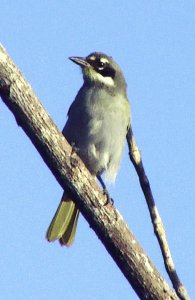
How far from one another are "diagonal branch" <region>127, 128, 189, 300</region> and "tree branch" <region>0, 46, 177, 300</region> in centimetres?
29

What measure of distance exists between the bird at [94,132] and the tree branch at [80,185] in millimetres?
2270

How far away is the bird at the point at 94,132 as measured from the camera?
711 centimetres

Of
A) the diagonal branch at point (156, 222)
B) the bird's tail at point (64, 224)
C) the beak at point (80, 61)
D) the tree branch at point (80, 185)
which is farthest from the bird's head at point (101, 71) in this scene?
the tree branch at point (80, 185)

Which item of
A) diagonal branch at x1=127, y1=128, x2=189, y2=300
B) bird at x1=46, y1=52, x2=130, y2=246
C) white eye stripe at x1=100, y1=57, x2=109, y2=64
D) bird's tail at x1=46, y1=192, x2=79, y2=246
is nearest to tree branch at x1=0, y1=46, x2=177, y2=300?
diagonal branch at x1=127, y1=128, x2=189, y2=300

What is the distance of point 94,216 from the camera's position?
457 cm

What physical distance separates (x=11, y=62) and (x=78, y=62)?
137 inches

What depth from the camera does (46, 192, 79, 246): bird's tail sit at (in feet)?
22.4

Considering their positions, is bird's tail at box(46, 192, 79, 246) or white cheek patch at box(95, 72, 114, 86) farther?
white cheek patch at box(95, 72, 114, 86)

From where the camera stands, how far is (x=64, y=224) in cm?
711

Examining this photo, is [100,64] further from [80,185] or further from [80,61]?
[80,185]

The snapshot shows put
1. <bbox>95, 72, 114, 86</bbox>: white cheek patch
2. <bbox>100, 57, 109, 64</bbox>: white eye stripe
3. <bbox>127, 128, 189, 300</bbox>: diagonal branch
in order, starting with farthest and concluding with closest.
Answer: <bbox>100, 57, 109, 64</bbox>: white eye stripe < <bbox>95, 72, 114, 86</bbox>: white cheek patch < <bbox>127, 128, 189, 300</bbox>: diagonal branch

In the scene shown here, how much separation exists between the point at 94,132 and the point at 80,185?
2626 millimetres

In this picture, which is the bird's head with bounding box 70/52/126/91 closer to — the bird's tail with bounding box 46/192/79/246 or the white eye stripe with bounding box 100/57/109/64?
the white eye stripe with bounding box 100/57/109/64

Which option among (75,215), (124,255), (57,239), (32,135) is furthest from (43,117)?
(75,215)
